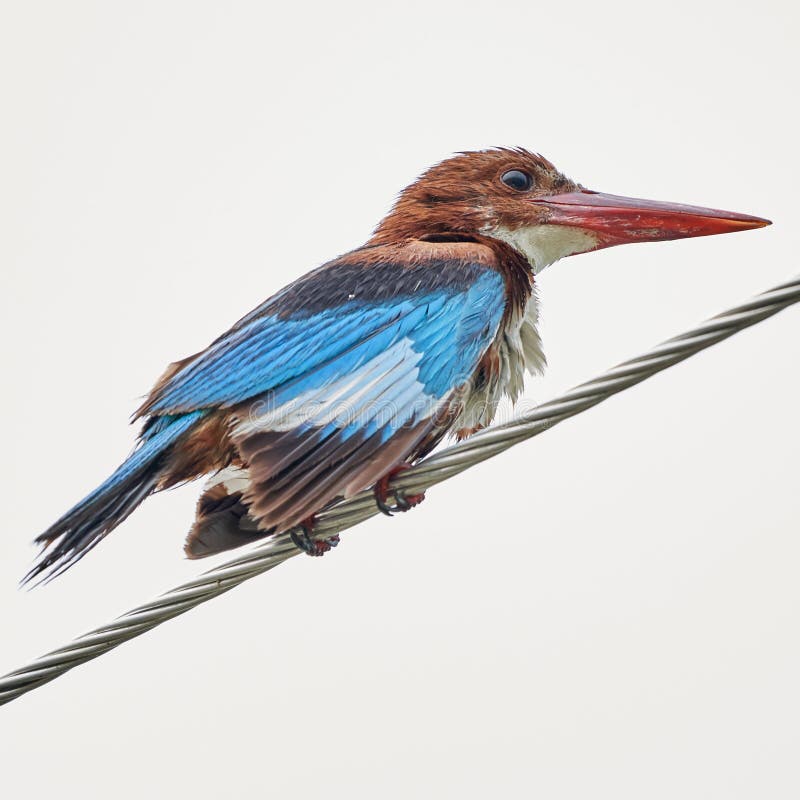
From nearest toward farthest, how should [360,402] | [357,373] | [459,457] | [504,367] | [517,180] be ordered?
1. [459,457]
2. [360,402]
3. [357,373]
4. [504,367]
5. [517,180]

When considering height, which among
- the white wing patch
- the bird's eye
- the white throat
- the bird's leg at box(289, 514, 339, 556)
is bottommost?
the bird's leg at box(289, 514, 339, 556)

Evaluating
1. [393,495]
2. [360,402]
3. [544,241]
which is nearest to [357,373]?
[360,402]

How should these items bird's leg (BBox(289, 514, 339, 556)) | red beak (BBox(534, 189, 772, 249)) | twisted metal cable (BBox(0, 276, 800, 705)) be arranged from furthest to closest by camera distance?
red beak (BBox(534, 189, 772, 249)) < bird's leg (BBox(289, 514, 339, 556)) < twisted metal cable (BBox(0, 276, 800, 705))

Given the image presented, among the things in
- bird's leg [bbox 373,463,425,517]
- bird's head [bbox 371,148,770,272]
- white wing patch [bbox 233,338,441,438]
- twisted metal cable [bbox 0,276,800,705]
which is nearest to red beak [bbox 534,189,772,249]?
bird's head [bbox 371,148,770,272]

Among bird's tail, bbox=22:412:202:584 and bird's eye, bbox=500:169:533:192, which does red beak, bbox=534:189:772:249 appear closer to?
bird's eye, bbox=500:169:533:192

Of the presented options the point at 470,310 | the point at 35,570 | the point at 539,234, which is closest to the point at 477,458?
→ the point at 470,310

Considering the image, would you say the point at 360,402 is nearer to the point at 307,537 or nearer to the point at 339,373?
the point at 339,373

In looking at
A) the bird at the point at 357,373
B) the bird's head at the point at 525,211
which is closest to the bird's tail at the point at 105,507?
the bird at the point at 357,373
